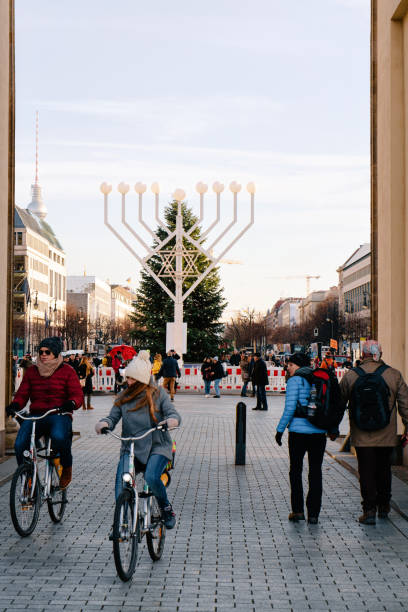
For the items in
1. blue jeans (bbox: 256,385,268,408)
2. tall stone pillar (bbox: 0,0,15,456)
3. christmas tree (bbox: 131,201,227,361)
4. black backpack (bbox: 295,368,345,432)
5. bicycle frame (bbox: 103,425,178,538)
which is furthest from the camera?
christmas tree (bbox: 131,201,227,361)

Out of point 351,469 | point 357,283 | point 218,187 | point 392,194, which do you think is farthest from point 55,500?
point 357,283

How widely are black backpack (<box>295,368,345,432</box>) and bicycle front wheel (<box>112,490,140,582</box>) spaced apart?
263 cm

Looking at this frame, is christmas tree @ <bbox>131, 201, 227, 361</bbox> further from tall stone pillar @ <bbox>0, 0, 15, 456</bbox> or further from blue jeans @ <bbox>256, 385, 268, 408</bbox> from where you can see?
tall stone pillar @ <bbox>0, 0, 15, 456</bbox>

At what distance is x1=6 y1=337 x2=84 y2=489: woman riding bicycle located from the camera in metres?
8.45

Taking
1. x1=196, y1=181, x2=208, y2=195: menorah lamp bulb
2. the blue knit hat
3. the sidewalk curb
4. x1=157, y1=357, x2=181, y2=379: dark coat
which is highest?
x1=196, y1=181, x2=208, y2=195: menorah lamp bulb

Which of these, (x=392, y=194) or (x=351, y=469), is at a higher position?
(x=392, y=194)

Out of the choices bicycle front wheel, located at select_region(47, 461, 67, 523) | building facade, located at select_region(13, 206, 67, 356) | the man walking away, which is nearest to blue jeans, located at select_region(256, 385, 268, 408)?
the man walking away

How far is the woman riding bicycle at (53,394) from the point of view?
27.7 feet

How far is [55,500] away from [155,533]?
184 centimetres

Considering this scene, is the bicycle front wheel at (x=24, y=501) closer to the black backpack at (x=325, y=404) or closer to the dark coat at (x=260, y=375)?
the black backpack at (x=325, y=404)

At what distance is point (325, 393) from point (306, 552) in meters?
1.72

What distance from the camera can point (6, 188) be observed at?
14438 millimetres

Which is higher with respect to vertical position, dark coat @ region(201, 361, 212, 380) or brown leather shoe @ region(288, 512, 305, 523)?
dark coat @ region(201, 361, 212, 380)

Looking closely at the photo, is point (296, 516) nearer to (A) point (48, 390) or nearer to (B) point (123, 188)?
(A) point (48, 390)
